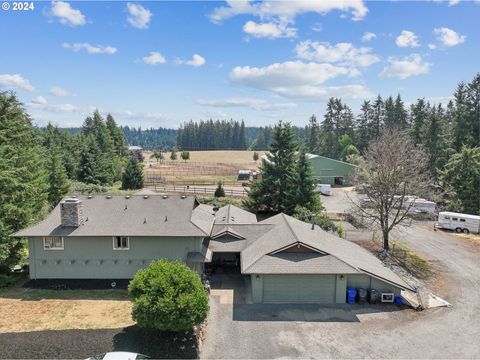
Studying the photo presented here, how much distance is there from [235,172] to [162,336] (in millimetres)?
77065

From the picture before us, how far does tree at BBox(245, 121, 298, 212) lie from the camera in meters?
40.5

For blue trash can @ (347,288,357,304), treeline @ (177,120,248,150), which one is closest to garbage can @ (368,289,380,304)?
blue trash can @ (347,288,357,304)

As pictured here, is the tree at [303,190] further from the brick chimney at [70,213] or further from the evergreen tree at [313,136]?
the evergreen tree at [313,136]

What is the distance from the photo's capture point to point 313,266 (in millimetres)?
20938

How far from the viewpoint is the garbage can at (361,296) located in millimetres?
20953

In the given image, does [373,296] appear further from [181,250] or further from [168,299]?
[168,299]

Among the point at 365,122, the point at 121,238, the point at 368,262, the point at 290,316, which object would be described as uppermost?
the point at 365,122

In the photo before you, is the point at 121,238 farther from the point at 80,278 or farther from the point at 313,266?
the point at 313,266

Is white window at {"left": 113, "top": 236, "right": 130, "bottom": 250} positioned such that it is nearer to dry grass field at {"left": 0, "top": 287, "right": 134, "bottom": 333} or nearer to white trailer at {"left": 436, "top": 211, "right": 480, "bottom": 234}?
dry grass field at {"left": 0, "top": 287, "right": 134, "bottom": 333}

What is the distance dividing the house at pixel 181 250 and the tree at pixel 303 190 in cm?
1210

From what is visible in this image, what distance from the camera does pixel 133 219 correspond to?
2414 centimetres

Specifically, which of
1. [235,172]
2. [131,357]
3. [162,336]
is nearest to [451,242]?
[162,336]

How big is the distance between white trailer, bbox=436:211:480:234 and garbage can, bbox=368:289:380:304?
2275 centimetres

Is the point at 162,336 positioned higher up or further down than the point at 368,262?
further down
